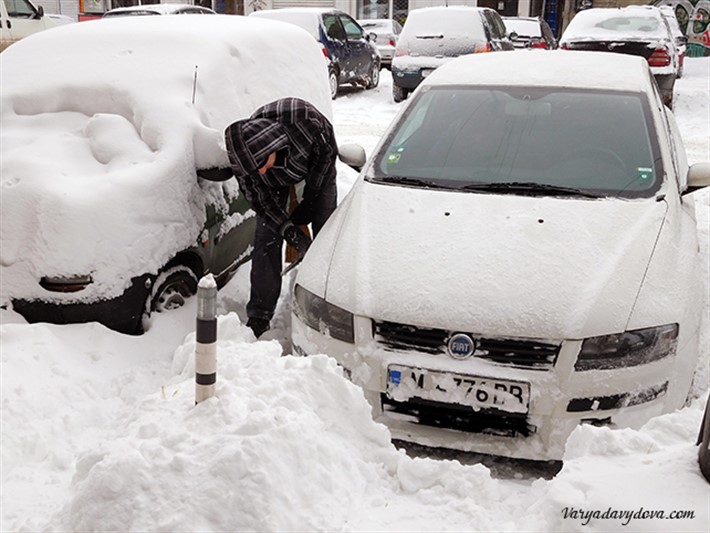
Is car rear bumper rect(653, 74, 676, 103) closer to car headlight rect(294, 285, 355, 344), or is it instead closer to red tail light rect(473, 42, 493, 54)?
red tail light rect(473, 42, 493, 54)

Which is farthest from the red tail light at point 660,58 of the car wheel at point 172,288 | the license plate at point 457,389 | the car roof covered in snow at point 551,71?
the license plate at point 457,389

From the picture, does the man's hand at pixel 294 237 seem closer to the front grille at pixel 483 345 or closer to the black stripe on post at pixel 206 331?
the front grille at pixel 483 345

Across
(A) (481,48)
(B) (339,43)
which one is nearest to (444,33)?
(A) (481,48)

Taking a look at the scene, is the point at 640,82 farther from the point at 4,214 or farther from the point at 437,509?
the point at 4,214

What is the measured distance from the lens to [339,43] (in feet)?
50.9

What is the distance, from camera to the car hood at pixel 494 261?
3.04 metres

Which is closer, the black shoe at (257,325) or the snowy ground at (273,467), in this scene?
the snowy ground at (273,467)

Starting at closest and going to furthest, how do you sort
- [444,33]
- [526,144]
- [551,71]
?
[526,144], [551,71], [444,33]

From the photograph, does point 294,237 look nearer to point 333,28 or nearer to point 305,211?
point 305,211

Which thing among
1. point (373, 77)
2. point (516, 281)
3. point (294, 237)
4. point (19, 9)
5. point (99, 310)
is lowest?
point (373, 77)

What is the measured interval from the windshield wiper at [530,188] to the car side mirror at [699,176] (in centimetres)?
61

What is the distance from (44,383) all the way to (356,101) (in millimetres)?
12743

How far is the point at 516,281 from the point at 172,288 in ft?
6.60

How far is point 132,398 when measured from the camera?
362cm
